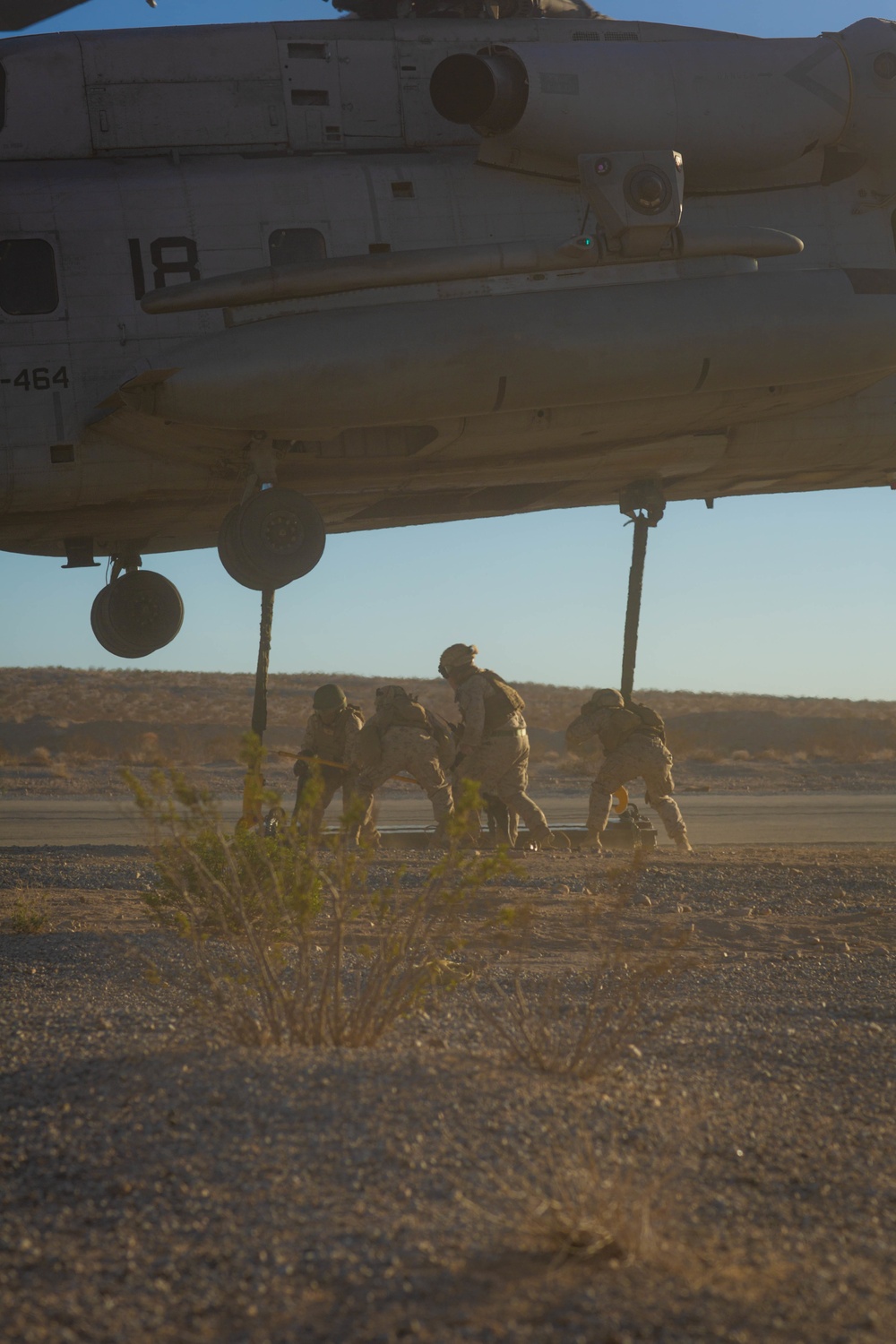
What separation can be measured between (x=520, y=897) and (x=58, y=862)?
471 centimetres

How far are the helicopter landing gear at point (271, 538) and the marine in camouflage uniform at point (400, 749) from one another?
2.00 metres

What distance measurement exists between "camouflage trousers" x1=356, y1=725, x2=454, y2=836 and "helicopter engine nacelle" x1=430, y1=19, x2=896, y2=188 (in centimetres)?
539

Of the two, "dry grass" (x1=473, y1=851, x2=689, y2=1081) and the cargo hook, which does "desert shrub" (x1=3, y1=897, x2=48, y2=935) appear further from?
the cargo hook

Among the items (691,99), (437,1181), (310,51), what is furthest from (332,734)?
(437,1181)

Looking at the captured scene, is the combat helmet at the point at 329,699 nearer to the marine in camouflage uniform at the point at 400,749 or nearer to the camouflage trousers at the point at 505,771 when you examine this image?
the marine in camouflage uniform at the point at 400,749

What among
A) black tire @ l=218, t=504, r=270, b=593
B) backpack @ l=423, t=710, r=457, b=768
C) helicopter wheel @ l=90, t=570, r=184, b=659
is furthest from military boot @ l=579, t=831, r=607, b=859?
helicopter wheel @ l=90, t=570, r=184, b=659

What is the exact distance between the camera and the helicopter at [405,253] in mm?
10367

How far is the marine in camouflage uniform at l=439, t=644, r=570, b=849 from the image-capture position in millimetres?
12602

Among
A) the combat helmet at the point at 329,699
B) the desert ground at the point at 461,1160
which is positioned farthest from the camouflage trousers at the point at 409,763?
the desert ground at the point at 461,1160

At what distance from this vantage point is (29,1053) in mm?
4492

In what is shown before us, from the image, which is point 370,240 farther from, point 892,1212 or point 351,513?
point 892,1212

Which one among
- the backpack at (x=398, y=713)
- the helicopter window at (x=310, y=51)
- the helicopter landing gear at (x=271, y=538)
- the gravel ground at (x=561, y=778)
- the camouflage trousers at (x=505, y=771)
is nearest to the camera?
the helicopter landing gear at (x=271, y=538)

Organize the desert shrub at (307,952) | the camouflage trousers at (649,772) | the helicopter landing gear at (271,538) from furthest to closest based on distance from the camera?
the camouflage trousers at (649,772) → the helicopter landing gear at (271,538) → the desert shrub at (307,952)

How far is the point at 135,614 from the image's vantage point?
13797mm
